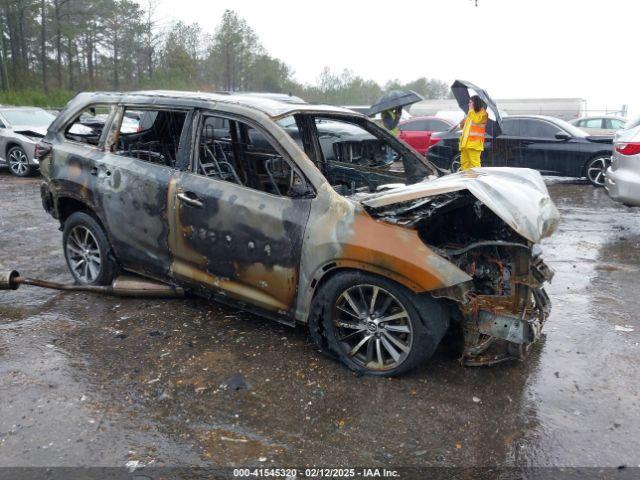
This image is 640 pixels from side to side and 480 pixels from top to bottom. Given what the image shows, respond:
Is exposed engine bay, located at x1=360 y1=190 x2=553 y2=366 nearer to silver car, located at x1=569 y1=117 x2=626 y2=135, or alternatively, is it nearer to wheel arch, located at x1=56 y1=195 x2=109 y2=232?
wheel arch, located at x1=56 y1=195 x2=109 y2=232

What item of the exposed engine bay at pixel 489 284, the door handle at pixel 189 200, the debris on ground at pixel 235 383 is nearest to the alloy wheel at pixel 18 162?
the door handle at pixel 189 200

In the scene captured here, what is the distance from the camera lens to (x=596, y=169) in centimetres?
1128

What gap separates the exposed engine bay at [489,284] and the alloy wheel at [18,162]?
11.7 metres

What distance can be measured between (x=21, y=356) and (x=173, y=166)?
175cm

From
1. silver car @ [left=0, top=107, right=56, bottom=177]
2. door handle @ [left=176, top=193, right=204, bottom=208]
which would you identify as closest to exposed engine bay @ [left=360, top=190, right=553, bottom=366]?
door handle @ [left=176, top=193, right=204, bottom=208]

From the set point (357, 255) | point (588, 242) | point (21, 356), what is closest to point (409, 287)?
point (357, 255)

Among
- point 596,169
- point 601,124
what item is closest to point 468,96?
point 596,169

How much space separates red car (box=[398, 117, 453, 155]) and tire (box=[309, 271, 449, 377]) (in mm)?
12996

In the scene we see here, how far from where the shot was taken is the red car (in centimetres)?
1605

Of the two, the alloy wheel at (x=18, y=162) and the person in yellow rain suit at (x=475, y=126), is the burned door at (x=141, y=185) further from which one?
the alloy wheel at (x=18, y=162)

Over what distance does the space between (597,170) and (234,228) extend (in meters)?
9.92

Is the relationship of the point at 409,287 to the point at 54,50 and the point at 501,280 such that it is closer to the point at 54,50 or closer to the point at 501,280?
the point at 501,280

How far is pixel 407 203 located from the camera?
348cm

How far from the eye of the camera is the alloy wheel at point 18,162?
41.2ft
